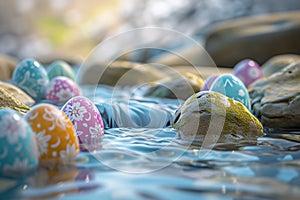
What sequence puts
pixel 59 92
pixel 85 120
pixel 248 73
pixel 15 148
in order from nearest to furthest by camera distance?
pixel 15 148
pixel 85 120
pixel 59 92
pixel 248 73

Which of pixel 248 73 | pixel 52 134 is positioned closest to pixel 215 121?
pixel 52 134

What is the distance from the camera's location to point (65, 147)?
2326mm

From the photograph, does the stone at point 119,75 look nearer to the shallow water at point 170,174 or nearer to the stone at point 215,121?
the stone at point 215,121

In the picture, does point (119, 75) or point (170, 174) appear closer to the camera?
point (170, 174)

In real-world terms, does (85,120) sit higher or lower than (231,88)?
lower

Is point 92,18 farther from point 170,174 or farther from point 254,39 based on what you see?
point 170,174

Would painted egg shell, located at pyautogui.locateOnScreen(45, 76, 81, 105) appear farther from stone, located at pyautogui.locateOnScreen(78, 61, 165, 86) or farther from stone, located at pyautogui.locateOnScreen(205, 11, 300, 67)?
stone, located at pyautogui.locateOnScreen(205, 11, 300, 67)

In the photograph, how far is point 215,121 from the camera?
303 centimetres

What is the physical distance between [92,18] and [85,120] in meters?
12.8

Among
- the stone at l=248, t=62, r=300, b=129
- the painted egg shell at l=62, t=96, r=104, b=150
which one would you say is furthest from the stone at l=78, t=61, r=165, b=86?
the painted egg shell at l=62, t=96, r=104, b=150

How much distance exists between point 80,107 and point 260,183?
1421 millimetres

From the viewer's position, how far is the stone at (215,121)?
2.98 metres

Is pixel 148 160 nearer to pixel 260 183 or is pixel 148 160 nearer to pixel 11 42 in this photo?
pixel 260 183


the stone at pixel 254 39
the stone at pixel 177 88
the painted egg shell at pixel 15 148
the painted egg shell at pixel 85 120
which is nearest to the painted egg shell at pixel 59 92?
the stone at pixel 177 88
